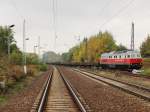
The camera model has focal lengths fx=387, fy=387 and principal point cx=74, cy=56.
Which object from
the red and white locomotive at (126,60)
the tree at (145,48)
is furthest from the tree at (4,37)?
the tree at (145,48)

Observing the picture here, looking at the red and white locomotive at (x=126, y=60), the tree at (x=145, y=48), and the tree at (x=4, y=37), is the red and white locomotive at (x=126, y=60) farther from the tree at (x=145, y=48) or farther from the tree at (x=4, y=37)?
the tree at (x=145, y=48)

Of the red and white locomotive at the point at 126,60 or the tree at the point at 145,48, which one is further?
the tree at the point at 145,48

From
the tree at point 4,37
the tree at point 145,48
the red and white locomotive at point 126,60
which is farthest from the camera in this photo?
the tree at point 145,48

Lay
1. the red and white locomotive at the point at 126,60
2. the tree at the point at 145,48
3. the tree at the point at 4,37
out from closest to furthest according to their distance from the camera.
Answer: the red and white locomotive at the point at 126,60 → the tree at the point at 4,37 → the tree at the point at 145,48

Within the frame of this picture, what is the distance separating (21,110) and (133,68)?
40408 mm

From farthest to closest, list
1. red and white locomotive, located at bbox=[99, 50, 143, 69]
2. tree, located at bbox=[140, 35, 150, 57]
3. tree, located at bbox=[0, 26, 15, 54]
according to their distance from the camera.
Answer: tree, located at bbox=[140, 35, 150, 57] < tree, located at bbox=[0, 26, 15, 54] < red and white locomotive, located at bbox=[99, 50, 143, 69]

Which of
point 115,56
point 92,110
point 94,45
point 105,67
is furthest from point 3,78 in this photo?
point 94,45

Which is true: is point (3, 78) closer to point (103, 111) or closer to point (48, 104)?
point (48, 104)

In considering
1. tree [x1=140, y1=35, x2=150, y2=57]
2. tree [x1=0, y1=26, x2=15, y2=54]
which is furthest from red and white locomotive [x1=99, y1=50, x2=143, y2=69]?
tree [x1=140, y1=35, x2=150, y2=57]

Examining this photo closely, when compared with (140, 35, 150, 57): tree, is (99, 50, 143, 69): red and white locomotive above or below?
below

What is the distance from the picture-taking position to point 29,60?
75938 millimetres

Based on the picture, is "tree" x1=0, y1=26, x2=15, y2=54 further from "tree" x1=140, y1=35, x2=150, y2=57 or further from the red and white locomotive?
"tree" x1=140, y1=35, x2=150, y2=57

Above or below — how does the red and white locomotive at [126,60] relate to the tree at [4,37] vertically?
below

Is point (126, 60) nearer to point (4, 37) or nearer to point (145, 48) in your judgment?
point (4, 37)
